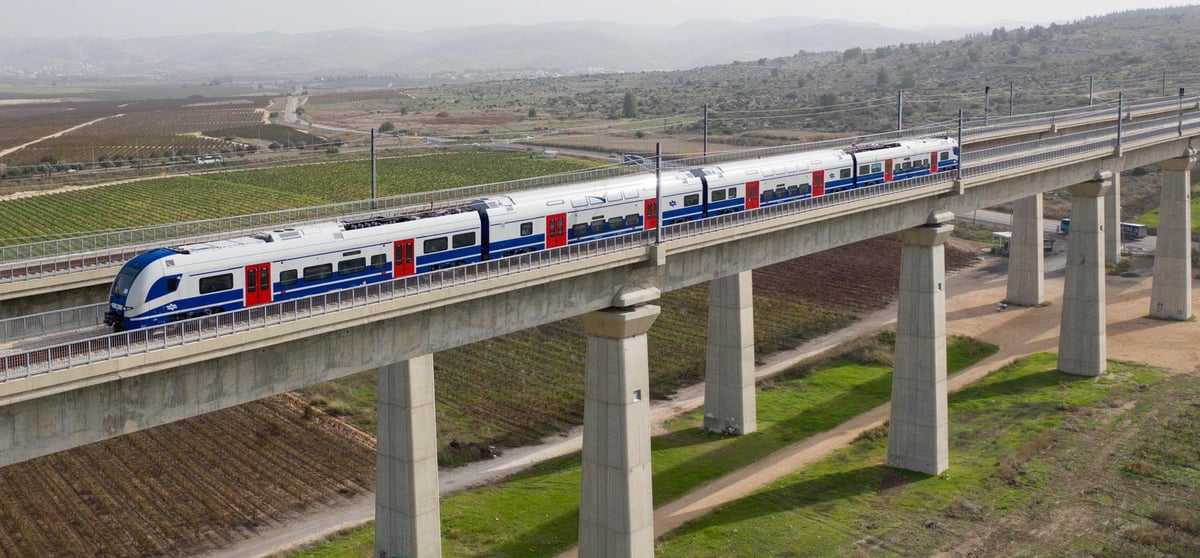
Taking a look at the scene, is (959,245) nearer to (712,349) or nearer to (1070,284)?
(1070,284)

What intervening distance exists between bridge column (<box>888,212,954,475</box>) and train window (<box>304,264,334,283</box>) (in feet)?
87.6

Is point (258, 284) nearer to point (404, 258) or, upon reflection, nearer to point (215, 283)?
point (215, 283)

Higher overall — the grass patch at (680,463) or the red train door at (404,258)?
the red train door at (404,258)

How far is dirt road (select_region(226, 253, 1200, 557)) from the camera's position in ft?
144

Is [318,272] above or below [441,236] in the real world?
below

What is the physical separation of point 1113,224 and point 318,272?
8154 centimetres

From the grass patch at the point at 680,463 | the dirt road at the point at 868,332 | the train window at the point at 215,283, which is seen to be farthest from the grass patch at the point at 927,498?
the train window at the point at 215,283

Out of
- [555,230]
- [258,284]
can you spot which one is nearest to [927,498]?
[555,230]

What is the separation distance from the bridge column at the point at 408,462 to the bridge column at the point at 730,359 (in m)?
19.9

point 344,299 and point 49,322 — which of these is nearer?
point 344,299

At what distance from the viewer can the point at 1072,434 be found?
5459 centimetres

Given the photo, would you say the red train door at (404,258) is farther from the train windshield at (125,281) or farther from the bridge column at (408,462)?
the train windshield at (125,281)

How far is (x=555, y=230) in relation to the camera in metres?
40.9

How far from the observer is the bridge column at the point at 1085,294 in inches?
2581
